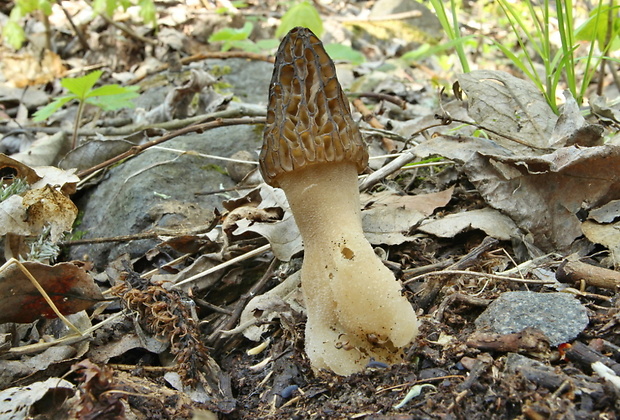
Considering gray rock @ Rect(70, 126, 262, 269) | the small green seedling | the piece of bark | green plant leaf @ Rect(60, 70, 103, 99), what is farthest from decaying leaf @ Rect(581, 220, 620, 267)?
green plant leaf @ Rect(60, 70, 103, 99)

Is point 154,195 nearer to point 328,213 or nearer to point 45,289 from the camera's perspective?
point 45,289

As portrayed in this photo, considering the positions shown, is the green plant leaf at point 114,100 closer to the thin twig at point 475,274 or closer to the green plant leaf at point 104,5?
the green plant leaf at point 104,5

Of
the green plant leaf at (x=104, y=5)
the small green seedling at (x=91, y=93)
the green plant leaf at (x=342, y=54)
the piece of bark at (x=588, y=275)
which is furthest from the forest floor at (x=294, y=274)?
the green plant leaf at (x=104, y=5)

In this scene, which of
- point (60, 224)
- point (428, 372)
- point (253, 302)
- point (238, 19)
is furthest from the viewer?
point (238, 19)

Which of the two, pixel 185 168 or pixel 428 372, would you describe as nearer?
pixel 428 372

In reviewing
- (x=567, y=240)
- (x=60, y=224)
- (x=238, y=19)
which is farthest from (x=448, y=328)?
(x=238, y=19)

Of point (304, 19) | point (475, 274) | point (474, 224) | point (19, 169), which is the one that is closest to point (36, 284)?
point (19, 169)

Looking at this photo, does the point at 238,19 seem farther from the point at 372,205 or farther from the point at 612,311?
the point at 612,311
